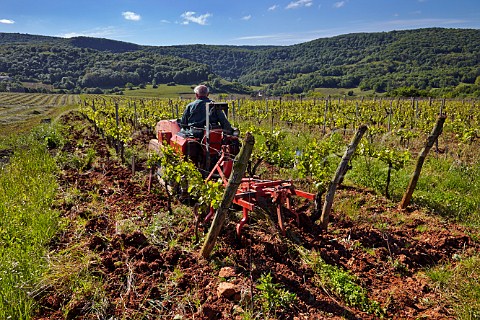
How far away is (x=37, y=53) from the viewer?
121 m

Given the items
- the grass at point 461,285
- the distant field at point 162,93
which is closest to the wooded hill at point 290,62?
the distant field at point 162,93

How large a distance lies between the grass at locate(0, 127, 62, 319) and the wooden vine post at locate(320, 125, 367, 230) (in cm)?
396

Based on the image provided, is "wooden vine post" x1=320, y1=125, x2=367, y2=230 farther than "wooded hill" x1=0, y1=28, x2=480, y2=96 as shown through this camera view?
No

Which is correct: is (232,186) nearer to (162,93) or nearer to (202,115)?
(202,115)

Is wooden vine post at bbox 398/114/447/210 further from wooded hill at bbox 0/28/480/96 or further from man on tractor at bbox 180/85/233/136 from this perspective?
wooded hill at bbox 0/28/480/96

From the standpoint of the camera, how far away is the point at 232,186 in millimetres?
3689

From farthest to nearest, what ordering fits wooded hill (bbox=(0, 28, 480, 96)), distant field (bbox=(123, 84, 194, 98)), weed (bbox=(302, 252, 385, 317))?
1. wooded hill (bbox=(0, 28, 480, 96))
2. distant field (bbox=(123, 84, 194, 98))
3. weed (bbox=(302, 252, 385, 317))

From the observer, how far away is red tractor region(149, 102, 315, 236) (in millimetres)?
4875

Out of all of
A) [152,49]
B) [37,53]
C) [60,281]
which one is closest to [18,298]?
[60,281]

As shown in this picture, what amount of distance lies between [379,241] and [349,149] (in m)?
1.49

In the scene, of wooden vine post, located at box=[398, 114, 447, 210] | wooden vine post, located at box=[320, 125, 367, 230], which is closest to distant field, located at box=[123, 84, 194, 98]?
wooden vine post, located at box=[398, 114, 447, 210]

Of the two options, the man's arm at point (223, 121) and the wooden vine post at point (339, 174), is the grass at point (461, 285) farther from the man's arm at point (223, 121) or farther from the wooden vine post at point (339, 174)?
the man's arm at point (223, 121)

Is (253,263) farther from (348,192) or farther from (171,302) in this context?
(348,192)

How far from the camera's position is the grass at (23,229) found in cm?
321
